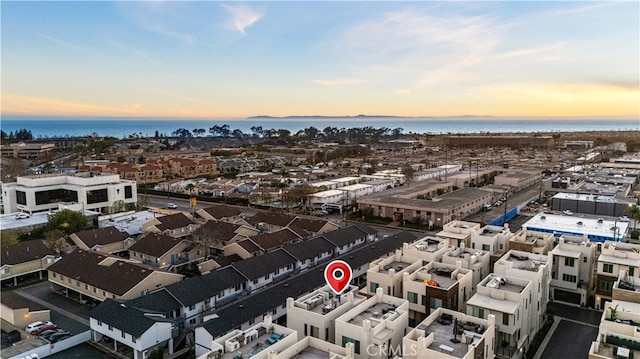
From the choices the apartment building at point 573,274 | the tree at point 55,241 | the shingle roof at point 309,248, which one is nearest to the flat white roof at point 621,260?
the apartment building at point 573,274

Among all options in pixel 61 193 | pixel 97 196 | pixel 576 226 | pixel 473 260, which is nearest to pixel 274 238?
pixel 473 260

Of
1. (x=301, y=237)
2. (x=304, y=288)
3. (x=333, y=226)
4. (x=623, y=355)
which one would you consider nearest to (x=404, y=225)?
(x=333, y=226)

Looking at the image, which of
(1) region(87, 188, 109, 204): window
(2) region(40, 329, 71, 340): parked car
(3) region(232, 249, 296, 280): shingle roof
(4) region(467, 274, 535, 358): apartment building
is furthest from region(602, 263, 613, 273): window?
(1) region(87, 188, 109, 204): window

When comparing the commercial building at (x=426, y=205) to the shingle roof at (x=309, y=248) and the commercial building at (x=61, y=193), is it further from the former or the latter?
the commercial building at (x=61, y=193)

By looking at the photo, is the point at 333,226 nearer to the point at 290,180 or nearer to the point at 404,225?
the point at 404,225

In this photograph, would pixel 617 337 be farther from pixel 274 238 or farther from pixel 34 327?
pixel 34 327

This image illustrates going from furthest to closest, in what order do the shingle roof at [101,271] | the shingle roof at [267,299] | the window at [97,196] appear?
the window at [97,196], the shingle roof at [101,271], the shingle roof at [267,299]
